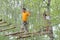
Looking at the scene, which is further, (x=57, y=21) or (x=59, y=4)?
(x=59, y=4)

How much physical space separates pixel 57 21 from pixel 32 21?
3.72 m

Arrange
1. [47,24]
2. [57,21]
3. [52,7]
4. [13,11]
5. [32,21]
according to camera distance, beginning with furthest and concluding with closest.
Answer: [13,11] < [32,21] < [52,7] < [57,21] < [47,24]

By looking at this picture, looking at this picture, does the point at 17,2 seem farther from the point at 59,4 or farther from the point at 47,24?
the point at 47,24

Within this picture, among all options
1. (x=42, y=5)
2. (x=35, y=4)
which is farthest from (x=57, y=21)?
(x=35, y=4)

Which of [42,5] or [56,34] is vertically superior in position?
[42,5]

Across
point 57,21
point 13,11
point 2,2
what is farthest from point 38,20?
point 2,2

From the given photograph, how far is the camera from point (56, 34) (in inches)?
687

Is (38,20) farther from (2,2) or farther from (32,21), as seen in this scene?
(2,2)

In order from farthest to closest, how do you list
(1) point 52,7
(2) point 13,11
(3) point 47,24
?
(2) point 13,11
(1) point 52,7
(3) point 47,24

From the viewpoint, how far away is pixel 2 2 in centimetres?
2053

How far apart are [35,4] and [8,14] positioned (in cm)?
521

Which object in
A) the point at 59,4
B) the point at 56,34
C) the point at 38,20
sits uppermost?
the point at 59,4

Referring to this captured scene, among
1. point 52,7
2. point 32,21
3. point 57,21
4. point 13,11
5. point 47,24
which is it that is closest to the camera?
point 47,24

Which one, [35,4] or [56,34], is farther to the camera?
[56,34]
